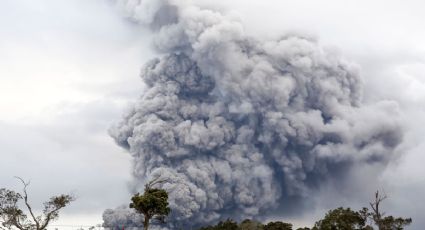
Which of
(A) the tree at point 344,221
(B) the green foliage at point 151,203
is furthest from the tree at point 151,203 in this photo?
(A) the tree at point 344,221

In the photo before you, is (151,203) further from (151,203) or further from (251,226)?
(251,226)

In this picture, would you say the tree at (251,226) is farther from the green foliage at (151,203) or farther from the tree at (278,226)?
the green foliage at (151,203)

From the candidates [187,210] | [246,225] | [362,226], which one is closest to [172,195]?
[187,210]

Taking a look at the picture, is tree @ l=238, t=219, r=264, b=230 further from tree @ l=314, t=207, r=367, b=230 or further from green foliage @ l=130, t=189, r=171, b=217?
green foliage @ l=130, t=189, r=171, b=217

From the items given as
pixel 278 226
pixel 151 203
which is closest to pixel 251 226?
pixel 278 226

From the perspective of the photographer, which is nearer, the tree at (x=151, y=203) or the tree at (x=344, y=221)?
the tree at (x=151, y=203)

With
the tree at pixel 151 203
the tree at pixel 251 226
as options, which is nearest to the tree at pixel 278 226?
the tree at pixel 251 226

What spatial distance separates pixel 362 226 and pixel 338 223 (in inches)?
131

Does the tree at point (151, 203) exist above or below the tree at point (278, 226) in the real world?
below

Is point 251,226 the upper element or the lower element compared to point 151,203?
upper

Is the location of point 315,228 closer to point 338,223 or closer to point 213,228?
point 338,223

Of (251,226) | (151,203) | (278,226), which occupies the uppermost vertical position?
(251,226)

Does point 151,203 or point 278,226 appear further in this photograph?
point 278,226

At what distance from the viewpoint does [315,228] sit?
70750mm
